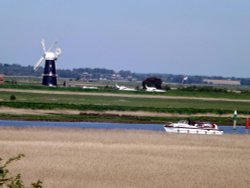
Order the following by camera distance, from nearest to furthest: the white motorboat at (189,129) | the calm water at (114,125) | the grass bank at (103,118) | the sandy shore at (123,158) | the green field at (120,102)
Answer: the sandy shore at (123,158), the white motorboat at (189,129), the calm water at (114,125), the grass bank at (103,118), the green field at (120,102)

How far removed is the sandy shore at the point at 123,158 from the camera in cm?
2472

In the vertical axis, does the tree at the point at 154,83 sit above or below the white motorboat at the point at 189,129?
below

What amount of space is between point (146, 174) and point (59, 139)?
36.7ft

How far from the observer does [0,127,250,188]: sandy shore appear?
24719 millimetres

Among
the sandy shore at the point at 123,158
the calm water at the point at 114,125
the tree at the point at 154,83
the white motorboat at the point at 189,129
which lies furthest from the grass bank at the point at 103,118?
the tree at the point at 154,83

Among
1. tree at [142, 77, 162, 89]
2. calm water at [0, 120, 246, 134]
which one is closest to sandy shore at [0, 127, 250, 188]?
calm water at [0, 120, 246, 134]

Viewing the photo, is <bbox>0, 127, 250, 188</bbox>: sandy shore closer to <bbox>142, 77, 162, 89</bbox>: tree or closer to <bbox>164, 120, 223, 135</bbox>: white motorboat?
<bbox>164, 120, 223, 135</bbox>: white motorboat

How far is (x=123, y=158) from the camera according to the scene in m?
30.0

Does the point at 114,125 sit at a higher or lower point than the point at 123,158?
lower

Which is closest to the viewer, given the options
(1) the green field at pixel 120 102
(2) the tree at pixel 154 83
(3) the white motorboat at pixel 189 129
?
(3) the white motorboat at pixel 189 129

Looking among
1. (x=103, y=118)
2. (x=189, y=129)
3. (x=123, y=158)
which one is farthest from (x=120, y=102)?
(x=123, y=158)

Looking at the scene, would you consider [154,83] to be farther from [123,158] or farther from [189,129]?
[123,158]

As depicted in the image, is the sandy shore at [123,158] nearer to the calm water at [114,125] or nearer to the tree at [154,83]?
the calm water at [114,125]

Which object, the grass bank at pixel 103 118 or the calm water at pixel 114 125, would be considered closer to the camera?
the calm water at pixel 114 125
